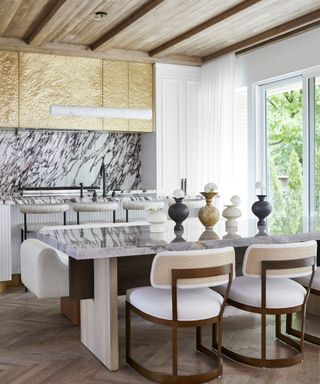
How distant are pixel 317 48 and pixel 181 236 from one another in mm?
3426

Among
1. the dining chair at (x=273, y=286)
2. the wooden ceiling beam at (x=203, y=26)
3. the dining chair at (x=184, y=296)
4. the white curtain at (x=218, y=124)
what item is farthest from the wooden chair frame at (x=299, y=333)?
the white curtain at (x=218, y=124)

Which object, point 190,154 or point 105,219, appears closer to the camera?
point 105,219

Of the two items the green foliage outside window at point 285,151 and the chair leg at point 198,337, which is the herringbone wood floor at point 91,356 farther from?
the green foliage outside window at point 285,151

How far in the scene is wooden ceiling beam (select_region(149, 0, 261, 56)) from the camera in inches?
211

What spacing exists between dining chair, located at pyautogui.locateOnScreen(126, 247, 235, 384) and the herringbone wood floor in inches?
7.7

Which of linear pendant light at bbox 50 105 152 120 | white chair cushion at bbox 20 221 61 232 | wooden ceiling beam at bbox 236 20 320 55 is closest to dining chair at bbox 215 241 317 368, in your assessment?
white chair cushion at bbox 20 221 61 232

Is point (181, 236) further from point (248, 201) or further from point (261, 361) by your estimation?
point (248, 201)

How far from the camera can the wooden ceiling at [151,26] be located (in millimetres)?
5387

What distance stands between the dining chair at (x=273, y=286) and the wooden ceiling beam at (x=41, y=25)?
3251 mm

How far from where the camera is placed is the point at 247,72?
707 cm

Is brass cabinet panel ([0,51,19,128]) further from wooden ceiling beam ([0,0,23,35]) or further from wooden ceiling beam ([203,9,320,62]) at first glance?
wooden ceiling beam ([203,9,320,62])

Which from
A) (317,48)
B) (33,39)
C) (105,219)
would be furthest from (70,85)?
(317,48)

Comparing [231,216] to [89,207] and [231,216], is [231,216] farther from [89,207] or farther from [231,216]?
[89,207]

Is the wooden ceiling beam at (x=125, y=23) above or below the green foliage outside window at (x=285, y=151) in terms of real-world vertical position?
above
